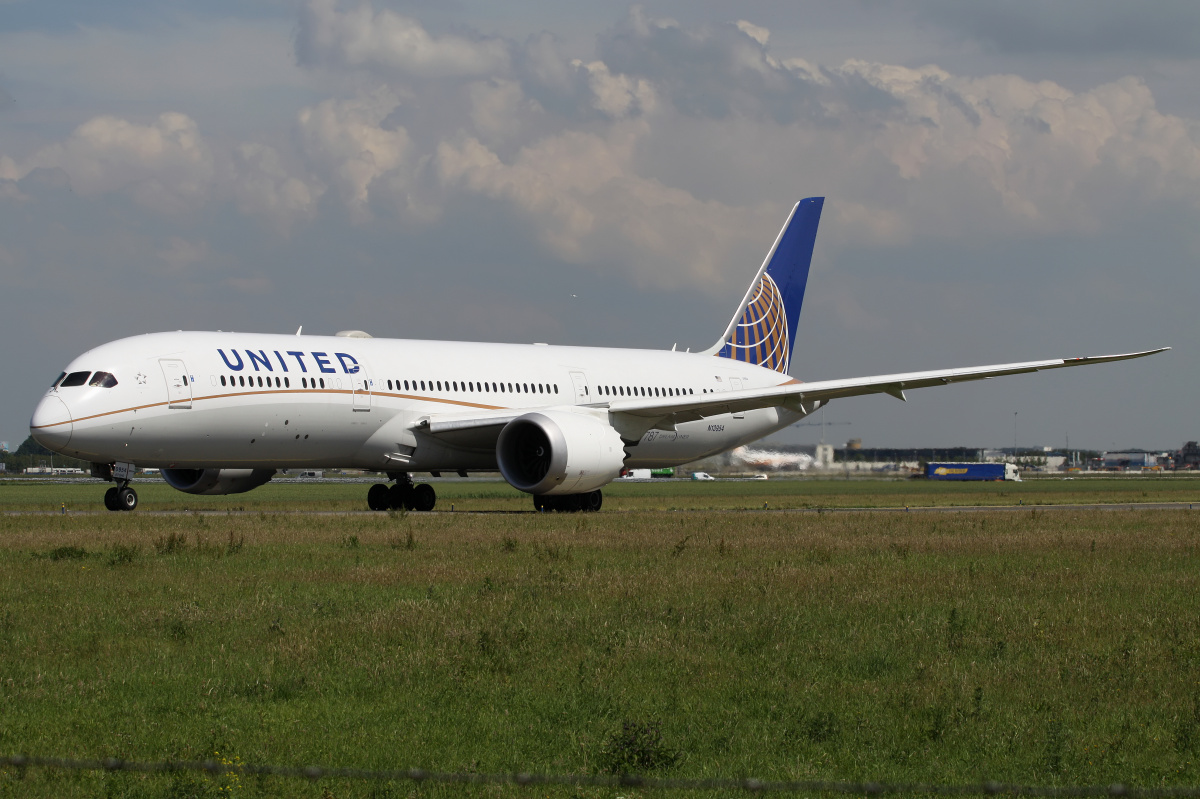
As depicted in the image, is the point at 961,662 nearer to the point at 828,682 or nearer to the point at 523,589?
the point at 828,682

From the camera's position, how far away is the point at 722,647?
10.7 meters

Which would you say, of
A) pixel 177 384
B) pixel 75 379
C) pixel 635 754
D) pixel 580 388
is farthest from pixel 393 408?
pixel 635 754

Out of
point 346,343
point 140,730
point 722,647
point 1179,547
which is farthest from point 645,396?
point 140,730

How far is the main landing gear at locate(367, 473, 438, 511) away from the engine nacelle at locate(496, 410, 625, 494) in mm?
3049

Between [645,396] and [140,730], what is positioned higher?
[645,396]

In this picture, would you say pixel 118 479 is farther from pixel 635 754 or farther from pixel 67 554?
pixel 635 754

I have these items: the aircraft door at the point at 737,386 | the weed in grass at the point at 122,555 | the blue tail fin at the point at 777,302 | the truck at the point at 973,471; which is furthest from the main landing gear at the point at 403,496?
the truck at the point at 973,471

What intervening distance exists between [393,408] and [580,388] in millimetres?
6185

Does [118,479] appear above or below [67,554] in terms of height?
above

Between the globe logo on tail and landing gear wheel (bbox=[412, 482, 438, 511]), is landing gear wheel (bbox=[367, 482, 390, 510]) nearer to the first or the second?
landing gear wheel (bbox=[412, 482, 438, 511])

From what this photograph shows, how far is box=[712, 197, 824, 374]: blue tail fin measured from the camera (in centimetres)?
4066

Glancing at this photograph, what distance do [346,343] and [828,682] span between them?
21683 millimetres

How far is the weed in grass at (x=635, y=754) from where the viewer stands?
23.5 feet

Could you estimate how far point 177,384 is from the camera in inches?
1020
